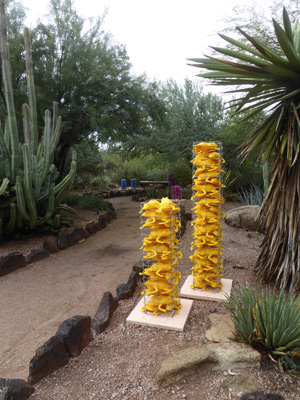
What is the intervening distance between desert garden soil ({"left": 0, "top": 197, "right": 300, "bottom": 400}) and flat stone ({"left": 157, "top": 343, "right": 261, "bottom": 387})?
0.15 feet

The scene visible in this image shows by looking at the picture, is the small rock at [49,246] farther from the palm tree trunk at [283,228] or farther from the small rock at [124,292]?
the palm tree trunk at [283,228]

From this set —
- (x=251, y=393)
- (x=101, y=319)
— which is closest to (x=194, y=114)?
(x=101, y=319)

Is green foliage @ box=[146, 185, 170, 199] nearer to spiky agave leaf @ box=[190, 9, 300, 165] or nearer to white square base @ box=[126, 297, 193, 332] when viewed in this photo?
spiky agave leaf @ box=[190, 9, 300, 165]

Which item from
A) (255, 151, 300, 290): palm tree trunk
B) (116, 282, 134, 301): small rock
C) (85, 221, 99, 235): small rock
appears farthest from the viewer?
(85, 221, 99, 235): small rock

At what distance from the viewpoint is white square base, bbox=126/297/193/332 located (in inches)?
106

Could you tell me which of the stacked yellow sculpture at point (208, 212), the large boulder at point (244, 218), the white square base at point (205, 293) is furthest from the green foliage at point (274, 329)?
the large boulder at point (244, 218)

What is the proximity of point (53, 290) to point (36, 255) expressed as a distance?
1.27m

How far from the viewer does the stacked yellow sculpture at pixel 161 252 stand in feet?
8.88

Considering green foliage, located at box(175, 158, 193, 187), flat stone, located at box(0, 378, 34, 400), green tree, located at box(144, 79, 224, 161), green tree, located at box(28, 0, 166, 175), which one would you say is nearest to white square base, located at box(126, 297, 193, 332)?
flat stone, located at box(0, 378, 34, 400)

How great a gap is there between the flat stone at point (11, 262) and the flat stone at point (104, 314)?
228 cm

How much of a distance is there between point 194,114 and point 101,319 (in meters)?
11.1

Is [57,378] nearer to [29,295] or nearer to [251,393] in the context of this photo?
[251,393]

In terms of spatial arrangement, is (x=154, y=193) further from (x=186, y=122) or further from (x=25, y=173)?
(x=25, y=173)

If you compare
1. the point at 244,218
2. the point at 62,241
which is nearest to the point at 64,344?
the point at 62,241
